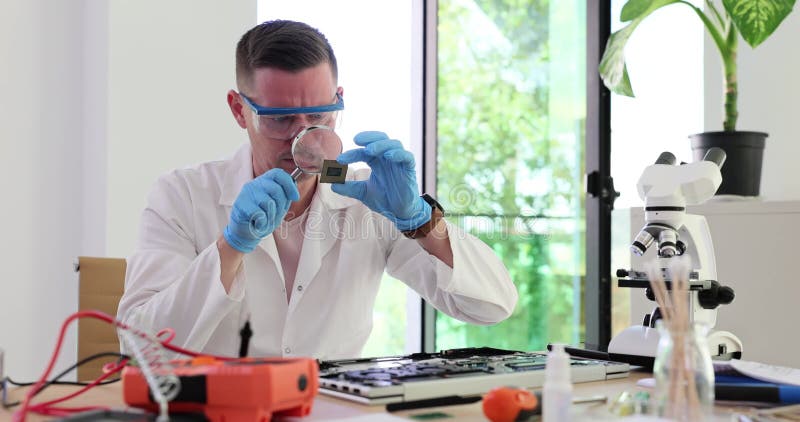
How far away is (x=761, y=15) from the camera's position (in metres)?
2.32

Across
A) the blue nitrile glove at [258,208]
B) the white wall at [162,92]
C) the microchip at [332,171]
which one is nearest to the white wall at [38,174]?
the white wall at [162,92]

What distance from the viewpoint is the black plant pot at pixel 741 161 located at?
2.40m

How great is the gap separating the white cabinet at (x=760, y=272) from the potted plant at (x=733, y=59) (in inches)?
4.5

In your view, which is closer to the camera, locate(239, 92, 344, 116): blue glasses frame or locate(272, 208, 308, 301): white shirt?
locate(239, 92, 344, 116): blue glasses frame

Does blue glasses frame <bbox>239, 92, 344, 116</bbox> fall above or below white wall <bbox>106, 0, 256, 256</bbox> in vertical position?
below

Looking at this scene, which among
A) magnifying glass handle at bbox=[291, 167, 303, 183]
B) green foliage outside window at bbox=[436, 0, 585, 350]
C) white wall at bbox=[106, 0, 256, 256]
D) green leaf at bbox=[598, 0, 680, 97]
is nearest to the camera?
magnifying glass handle at bbox=[291, 167, 303, 183]

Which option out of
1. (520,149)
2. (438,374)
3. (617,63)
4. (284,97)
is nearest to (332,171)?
(284,97)

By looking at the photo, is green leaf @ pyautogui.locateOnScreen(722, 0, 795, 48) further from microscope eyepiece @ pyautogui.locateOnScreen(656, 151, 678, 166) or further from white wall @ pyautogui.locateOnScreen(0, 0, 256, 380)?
white wall @ pyautogui.locateOnScreen(0, 0, 256, 380)

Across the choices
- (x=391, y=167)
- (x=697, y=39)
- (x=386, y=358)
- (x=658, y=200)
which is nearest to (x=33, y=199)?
(x=391, y=167)

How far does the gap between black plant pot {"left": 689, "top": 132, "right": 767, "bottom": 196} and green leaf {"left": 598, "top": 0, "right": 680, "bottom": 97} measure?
0.43 m

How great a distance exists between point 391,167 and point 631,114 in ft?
6.47

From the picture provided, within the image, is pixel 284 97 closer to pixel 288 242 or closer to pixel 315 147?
pixel 315 147

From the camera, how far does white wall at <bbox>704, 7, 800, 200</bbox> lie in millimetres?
2725

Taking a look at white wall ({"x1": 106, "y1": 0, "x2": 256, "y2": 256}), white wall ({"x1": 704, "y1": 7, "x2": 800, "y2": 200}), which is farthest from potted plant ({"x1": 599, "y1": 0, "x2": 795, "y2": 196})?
white wall ({"x1": 106, "y1": 0, "x2": 256, "y2": 256})
